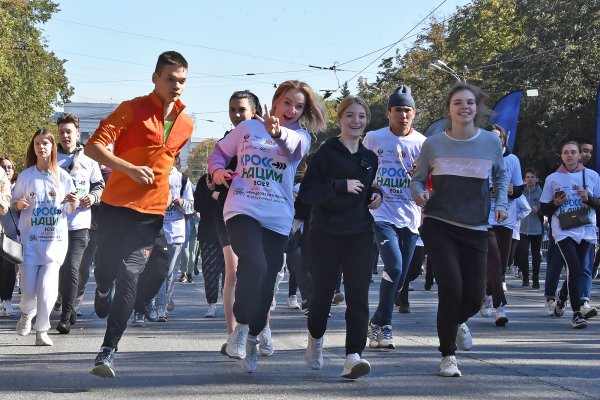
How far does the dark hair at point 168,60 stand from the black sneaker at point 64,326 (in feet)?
13.3

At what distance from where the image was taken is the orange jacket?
7340mm

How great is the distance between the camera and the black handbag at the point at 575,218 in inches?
487

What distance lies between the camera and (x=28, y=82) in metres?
47.5

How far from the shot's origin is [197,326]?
11.9 m

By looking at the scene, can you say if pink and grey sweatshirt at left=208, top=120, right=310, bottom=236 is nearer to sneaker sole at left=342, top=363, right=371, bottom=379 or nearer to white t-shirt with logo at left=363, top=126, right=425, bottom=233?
sneaker sole at left=342, top=363, right=371, bottom=379

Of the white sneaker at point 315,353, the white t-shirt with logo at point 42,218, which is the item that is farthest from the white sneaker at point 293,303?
the white sneaker at point 315,353

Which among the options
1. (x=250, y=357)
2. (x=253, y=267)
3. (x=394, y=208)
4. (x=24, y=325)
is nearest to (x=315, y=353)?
(x=250, y=357)

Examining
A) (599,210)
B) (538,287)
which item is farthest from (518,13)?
(599,210)

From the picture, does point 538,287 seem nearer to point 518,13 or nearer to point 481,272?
point 481,272

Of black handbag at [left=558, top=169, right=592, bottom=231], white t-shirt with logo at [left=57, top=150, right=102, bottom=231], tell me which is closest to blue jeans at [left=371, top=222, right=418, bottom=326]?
white t-shirt with logo at [left=57, top=150, right=102, bottom=231]

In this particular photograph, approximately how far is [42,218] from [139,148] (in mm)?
3377

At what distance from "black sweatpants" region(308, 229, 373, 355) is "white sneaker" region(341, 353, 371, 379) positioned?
0.70 feet

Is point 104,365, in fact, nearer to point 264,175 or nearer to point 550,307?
point 264,175

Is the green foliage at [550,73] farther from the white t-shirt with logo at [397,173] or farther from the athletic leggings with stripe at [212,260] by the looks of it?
the white t-shirt with logo at [397,173]
